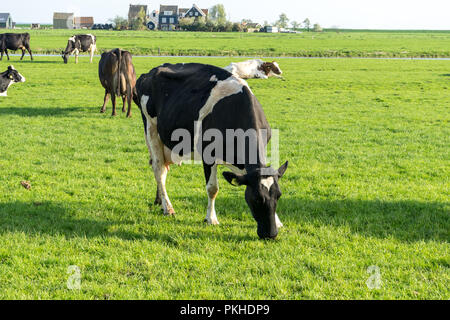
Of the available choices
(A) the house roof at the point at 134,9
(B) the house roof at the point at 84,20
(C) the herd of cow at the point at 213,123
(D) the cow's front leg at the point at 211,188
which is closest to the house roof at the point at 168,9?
(A) the house roof at the point at 134,9

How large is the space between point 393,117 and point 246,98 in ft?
34.9

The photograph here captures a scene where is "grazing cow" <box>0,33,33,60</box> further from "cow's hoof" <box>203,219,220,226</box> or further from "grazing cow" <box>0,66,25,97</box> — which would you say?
"cow's hoof" <box>203,219,220,226</box>

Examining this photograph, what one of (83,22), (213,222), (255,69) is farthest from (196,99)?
(83,22)

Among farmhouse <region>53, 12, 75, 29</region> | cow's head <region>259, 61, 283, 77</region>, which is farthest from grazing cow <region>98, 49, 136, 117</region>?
farmhouse <region>53, 12, 75, 29</region>

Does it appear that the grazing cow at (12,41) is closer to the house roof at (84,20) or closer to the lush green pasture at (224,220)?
the lush green pasture at (224,220)

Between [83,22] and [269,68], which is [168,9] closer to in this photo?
[83,22]

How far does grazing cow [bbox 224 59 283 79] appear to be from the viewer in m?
21.3

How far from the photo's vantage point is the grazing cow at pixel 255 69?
2131 centimetres

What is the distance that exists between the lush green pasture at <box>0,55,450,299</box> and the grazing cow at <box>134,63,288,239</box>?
57 centimetres

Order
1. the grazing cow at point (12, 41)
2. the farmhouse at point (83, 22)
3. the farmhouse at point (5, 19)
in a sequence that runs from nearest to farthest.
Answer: the grazing cow at point (12, 41)
the farmhouse at point (5, 19)
the farmhouse at point (83, 22)

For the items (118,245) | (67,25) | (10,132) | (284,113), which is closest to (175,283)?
(118,245)

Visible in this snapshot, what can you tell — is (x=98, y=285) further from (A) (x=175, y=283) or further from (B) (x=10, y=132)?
(B) (x=10, y=132)

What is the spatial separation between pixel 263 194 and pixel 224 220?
1.47 m

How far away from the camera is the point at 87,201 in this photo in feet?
24.0
